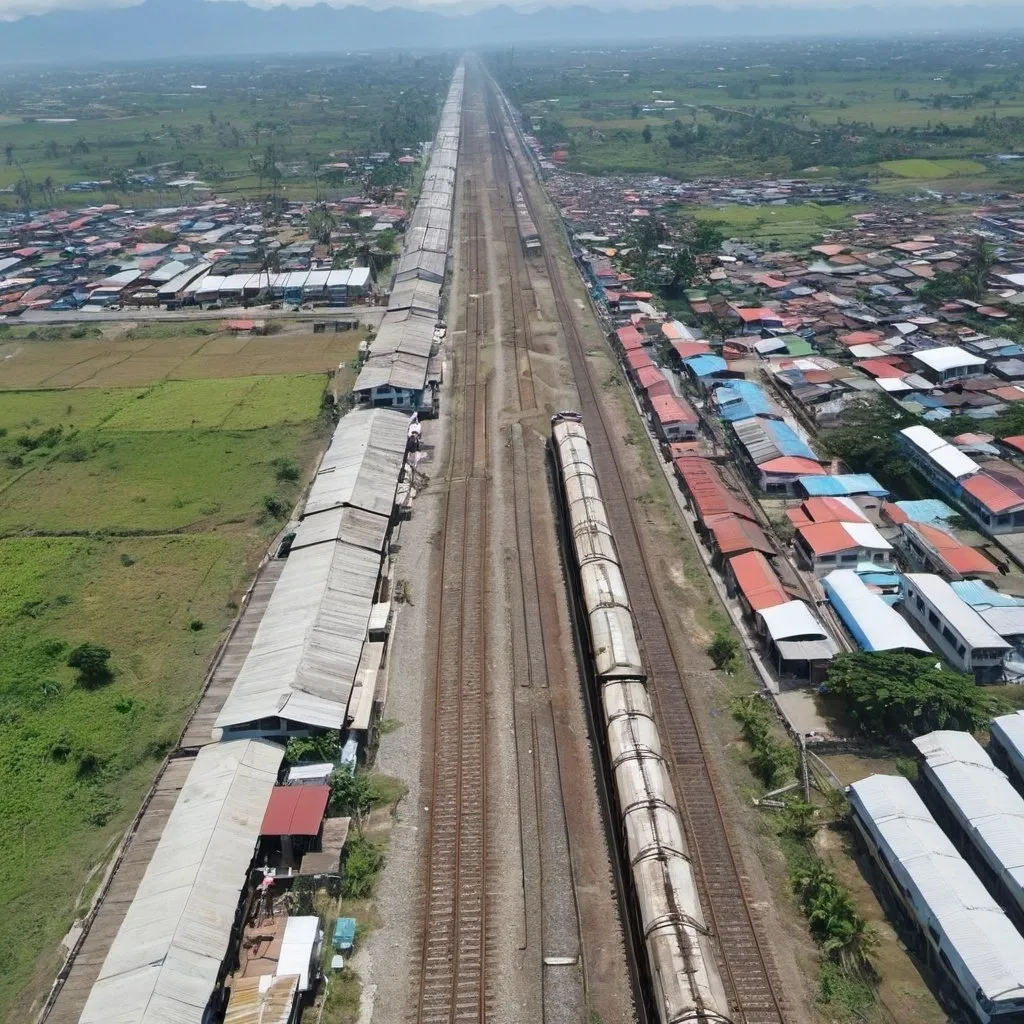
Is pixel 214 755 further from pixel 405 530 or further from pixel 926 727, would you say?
pixel 926 727

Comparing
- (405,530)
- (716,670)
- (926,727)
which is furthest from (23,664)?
(926,727)

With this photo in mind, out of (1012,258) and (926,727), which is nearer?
(926,727)

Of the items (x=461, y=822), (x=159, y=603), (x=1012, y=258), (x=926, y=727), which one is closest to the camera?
(x=461, y=822)

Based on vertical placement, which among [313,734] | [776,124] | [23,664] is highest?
[313,734]

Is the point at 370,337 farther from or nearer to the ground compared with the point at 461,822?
nearer to the ground

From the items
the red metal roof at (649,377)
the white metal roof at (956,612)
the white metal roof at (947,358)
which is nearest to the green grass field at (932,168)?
the white metal roof at (947,358)

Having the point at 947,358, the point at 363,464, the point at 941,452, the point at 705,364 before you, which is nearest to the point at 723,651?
the point at 941,452

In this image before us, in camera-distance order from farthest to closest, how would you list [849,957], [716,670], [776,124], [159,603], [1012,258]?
[776,124]
[1012,258]
[159,603]
[716,670]
[849,957]

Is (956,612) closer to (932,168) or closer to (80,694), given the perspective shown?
(80,694)
